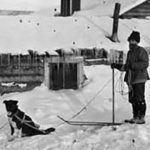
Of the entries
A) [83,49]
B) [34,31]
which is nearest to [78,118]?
[83,49]

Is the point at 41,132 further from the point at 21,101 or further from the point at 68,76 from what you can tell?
the point at 68,76

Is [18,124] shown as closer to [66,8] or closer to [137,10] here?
[137,10]

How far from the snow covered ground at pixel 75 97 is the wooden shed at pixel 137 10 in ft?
2.52

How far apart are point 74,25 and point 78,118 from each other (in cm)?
428

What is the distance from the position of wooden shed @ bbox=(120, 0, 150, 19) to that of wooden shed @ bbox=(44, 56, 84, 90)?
184 inches

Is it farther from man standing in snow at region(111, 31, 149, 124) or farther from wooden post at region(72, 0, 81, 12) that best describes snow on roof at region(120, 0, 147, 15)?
man standing in snow at region(111, 31, 149, 124)

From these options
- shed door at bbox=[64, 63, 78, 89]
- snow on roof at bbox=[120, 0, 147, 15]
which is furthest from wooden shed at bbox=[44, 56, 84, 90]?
snow on roof at bbox=[120, 0, 147, 15]

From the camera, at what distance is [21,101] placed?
9016mm

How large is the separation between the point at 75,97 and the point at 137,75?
8.80 ft

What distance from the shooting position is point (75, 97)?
9.28m

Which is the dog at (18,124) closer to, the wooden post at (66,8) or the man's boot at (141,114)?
the man's boot at (141,114)

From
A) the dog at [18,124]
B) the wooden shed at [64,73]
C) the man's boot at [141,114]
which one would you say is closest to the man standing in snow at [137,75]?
the man's boot at [141,114]

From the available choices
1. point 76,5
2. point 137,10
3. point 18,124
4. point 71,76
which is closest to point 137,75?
point 18,124

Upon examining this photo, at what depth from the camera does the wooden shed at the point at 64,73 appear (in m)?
9.67
